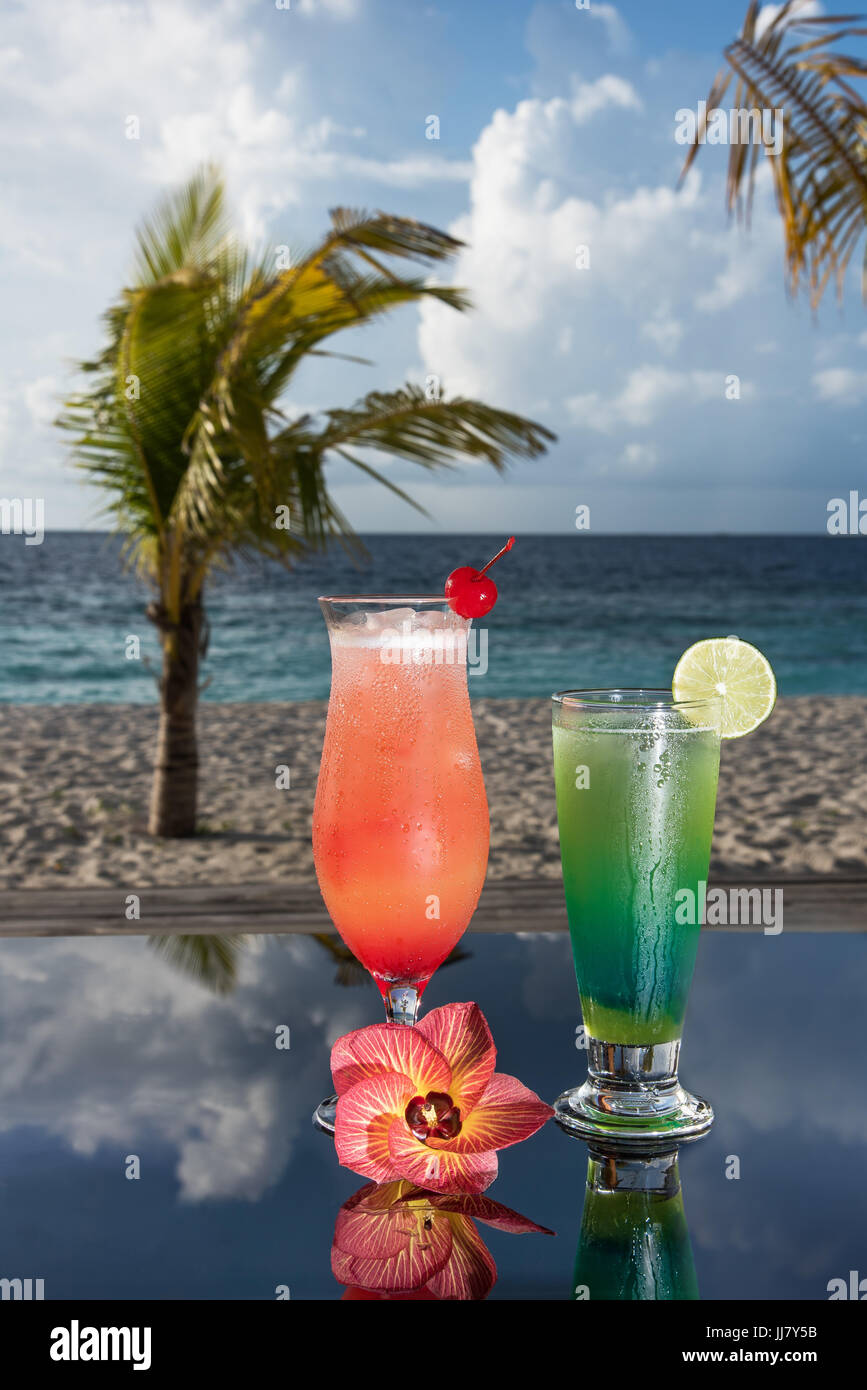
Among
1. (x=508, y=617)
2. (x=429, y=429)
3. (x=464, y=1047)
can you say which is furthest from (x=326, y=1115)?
(x=508, y=617)

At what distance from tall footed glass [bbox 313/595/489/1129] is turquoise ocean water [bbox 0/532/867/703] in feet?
42.5

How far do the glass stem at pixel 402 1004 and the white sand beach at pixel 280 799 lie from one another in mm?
4947

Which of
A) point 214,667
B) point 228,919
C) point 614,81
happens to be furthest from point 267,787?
point 614,81

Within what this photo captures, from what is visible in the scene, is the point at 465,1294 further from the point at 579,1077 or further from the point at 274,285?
the point at 274,285

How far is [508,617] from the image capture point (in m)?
23.8

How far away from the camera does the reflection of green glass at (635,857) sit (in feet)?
2.94

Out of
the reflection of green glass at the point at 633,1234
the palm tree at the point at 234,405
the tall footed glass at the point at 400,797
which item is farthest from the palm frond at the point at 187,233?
the reflection of green glass at the point at 633,1234

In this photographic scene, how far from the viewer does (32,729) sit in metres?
12.0

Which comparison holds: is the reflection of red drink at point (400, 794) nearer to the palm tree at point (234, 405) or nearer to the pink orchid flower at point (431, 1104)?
the pink orchid flower at point (431, 1104)

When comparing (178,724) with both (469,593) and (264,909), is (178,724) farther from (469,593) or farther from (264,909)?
(469,593)

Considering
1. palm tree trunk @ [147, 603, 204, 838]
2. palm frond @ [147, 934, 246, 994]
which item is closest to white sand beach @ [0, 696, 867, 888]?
palm tree trunk @ [147, 603, 204, 838]
